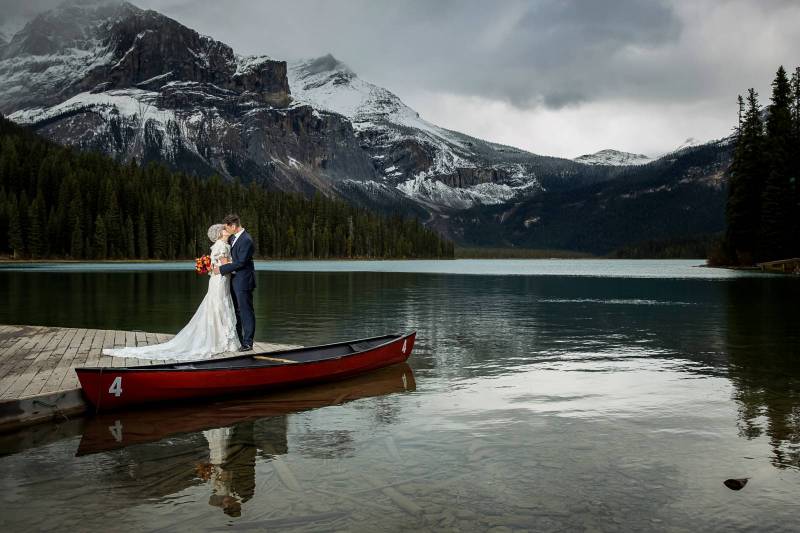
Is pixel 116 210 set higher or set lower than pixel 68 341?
higher

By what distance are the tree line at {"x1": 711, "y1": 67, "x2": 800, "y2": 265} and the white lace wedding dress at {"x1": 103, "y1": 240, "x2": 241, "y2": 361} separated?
87.1 meters

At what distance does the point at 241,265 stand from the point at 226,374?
408cm

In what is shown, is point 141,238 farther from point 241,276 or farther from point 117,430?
point 117,430

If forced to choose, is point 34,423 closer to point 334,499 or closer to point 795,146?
point 334,499

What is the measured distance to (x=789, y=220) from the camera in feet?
291

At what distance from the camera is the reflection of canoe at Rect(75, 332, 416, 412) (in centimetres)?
1393

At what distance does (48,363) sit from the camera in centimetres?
1697

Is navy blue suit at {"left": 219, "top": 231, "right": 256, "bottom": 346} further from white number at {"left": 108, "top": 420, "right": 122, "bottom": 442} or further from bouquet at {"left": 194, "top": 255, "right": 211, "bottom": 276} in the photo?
white number at {"left": 108, "top": 420, "right": 122, "bottom": 442}

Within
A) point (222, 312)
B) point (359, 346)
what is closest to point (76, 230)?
point (222, 312)

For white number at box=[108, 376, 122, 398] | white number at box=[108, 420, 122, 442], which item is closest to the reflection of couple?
white number at box=[108, 420, 122, 442]

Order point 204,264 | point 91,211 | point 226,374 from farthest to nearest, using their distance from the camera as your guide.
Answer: point 91,211, point 204,264, point 226,374

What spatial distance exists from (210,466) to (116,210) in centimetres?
16121

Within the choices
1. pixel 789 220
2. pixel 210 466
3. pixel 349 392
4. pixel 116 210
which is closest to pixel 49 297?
pixel 349 392

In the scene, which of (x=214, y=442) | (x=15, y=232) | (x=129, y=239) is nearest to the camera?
(x=214, y=442)
